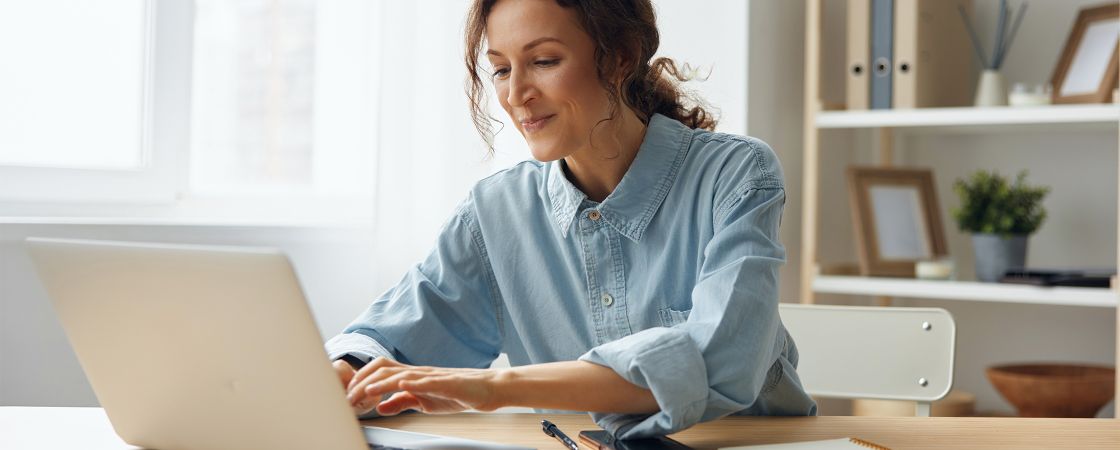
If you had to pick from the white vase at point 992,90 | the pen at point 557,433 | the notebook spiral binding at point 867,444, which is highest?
the white vase at point 992,90

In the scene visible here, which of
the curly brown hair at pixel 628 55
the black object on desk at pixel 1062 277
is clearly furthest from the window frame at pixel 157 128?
the black object on desk at pixel 1062 277

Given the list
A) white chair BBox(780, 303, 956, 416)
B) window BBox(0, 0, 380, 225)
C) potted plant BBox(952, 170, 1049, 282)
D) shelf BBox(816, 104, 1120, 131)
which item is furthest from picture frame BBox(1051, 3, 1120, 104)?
window BBox(0, 0, 380, 225)

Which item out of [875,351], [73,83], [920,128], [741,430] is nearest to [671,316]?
[741,430]

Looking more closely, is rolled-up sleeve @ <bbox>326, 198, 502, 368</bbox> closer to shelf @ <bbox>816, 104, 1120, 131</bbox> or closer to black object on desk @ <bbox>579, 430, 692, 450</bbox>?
black object on desk @ <bbox>579, 430, 692, 450</bbox>

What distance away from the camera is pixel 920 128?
260 cm

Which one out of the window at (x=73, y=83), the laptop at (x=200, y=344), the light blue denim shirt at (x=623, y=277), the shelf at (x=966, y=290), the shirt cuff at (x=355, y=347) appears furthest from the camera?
the shelf at (x=966, y=290)

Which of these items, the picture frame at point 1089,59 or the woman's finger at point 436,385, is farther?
the picture frame at point 1089,59

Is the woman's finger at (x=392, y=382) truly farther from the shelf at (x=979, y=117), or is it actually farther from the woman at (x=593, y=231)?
the shelf at (x=979, y=117)

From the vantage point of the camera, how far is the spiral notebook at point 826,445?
935 mm

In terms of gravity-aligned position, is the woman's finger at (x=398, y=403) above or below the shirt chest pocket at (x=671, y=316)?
below

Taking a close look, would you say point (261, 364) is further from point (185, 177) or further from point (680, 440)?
point (185, 177)

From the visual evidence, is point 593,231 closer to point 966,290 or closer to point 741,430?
point 741,430

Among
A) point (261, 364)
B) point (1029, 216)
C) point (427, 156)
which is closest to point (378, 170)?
point (427, 156)

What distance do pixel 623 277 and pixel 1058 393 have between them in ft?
4.55
